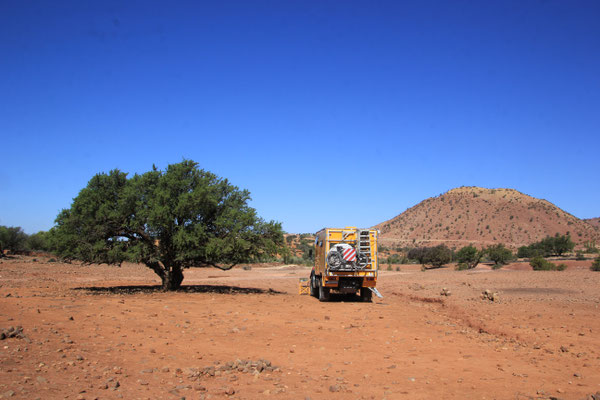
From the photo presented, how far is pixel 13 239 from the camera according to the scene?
A: 2447 inches

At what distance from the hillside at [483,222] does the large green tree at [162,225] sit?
260 ft

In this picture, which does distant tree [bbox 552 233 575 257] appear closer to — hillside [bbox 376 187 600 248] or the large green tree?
hillside [bbox 376 187 600 248]

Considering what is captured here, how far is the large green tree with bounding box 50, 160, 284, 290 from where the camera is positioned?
833 inches

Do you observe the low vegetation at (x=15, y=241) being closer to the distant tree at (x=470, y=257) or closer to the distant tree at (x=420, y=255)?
the distant tree at (x=420, y=255)

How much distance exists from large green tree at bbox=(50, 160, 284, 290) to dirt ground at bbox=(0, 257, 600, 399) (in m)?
3.46

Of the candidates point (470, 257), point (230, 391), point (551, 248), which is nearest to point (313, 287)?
point (230, 391)

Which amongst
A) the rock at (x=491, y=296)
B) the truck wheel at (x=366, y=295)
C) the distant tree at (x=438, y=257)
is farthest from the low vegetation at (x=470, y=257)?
the truck wheel at (x=366, y=295)

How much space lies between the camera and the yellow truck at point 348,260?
20891 millimetres

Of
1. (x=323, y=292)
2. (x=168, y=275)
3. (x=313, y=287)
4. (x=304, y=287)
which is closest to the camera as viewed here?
(x=323, y=292)

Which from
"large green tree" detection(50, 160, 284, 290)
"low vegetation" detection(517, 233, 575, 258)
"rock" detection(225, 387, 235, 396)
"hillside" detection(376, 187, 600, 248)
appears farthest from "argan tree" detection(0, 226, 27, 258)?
"hillside" detection(376, 187, 600, 248)

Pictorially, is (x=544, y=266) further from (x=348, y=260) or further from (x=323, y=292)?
(x=348, y=260)

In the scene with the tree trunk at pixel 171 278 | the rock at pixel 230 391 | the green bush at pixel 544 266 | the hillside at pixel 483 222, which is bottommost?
the rock at pixel 230 391

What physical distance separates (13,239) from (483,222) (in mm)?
92262

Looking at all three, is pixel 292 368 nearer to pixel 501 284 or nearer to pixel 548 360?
pixel 548 360
